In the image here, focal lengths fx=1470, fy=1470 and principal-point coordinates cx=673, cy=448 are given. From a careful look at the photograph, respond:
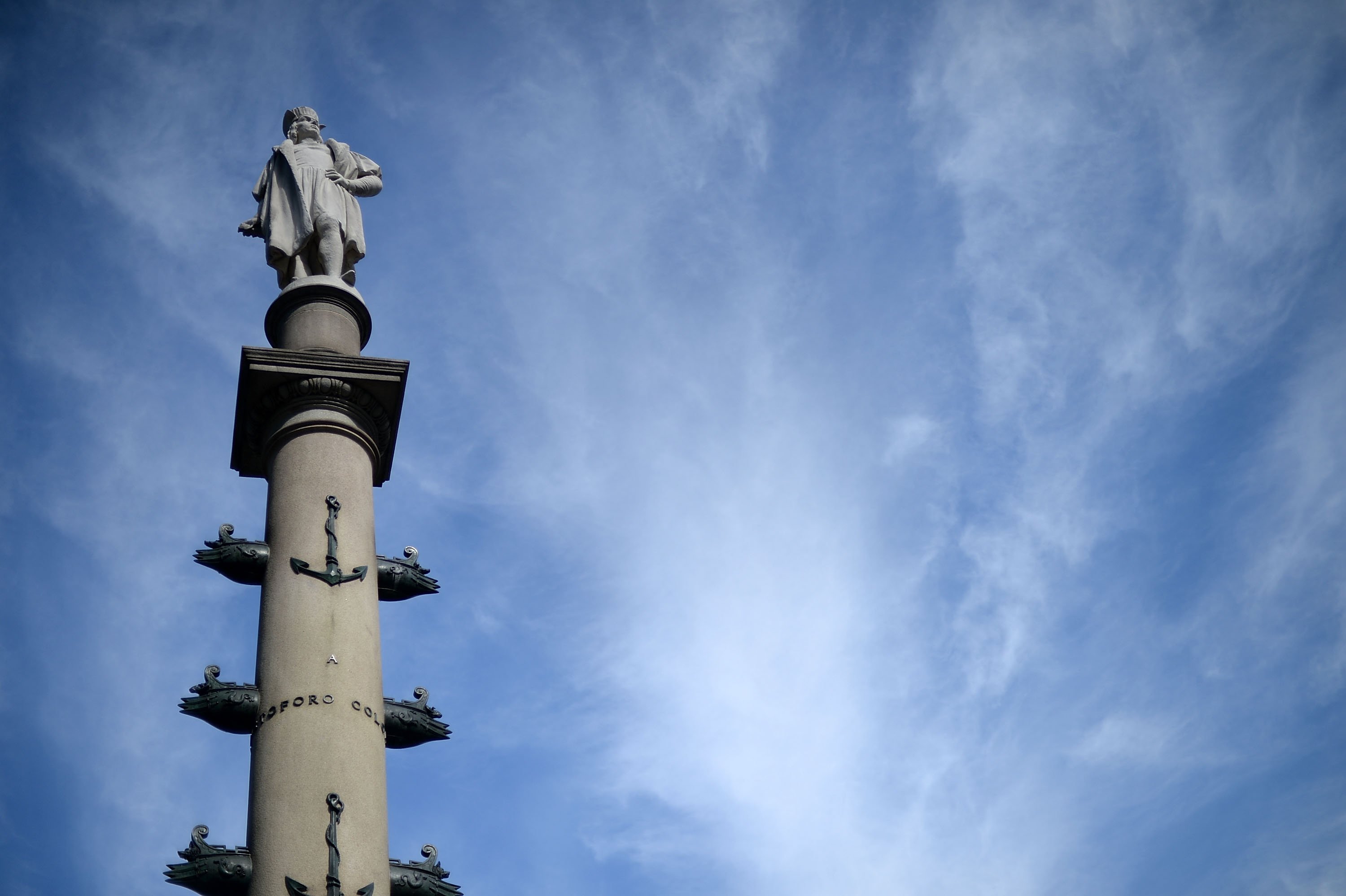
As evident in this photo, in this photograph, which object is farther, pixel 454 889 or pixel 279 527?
pixel 279 527

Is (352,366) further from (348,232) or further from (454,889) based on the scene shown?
(454,889)

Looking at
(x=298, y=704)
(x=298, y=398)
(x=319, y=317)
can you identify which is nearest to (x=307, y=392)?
(x=298, y=398)

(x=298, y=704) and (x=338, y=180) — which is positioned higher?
(x=338, y=180)

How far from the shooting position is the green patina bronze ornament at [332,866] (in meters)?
11.1

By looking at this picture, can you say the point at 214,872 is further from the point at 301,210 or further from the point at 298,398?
the point at 301,210

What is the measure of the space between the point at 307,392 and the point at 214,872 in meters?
5.11

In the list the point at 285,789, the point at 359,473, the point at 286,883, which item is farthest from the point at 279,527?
the point at 286,883

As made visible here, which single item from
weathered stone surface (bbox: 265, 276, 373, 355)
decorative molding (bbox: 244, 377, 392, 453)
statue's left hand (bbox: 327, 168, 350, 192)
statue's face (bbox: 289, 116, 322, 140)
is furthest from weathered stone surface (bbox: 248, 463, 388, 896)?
statue's face (bbox: 289, 116, 322, 140)

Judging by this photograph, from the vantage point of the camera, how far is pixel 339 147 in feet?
58.3

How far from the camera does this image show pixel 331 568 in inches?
525

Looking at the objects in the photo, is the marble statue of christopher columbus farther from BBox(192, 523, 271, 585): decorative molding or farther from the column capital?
BBox(192, 523, 271, 585): decorative molding

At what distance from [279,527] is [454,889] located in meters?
3.69

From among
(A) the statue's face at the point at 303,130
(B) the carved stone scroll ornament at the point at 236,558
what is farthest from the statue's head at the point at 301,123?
(B) the carved stone scroll ornament at the point at 236,558

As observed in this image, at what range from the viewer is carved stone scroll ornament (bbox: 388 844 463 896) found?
12070 millimetres
